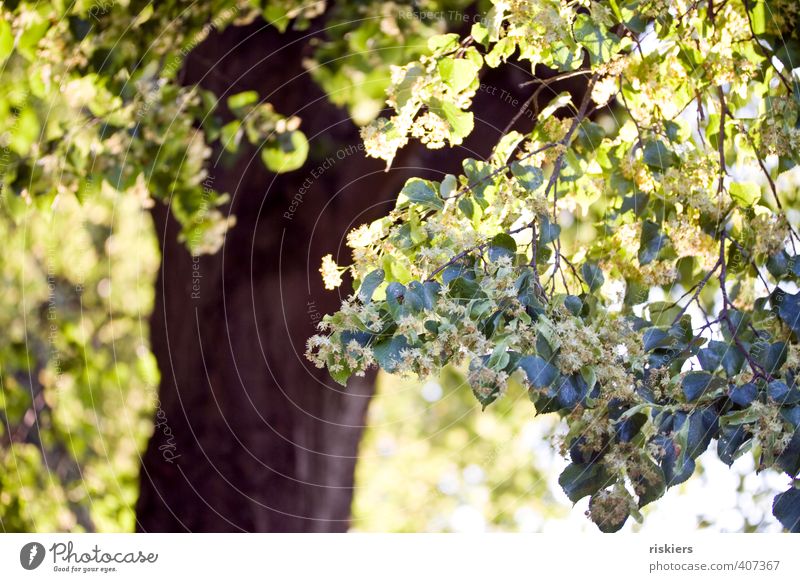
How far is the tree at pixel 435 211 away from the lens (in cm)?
71

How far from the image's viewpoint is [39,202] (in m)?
1.18

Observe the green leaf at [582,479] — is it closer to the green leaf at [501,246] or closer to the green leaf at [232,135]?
the green leaf at [501,246]

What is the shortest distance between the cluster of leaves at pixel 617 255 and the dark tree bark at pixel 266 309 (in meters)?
0.23

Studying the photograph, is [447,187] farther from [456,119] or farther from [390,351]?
[390,351]


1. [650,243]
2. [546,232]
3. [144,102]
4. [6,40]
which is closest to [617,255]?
[650,243]

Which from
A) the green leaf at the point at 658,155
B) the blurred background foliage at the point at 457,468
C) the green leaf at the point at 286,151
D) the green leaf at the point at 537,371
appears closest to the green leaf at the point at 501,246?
the green leaf at the point at 537,371

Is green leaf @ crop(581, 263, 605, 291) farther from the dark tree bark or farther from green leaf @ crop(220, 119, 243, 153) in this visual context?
green leaf @ crop(220, 119, 243, 153)

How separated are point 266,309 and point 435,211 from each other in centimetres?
39

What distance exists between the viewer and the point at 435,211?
32.7 inches

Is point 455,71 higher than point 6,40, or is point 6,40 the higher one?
point 6,40

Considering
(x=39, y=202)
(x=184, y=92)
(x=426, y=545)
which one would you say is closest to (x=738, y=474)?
(x=426, y=545)

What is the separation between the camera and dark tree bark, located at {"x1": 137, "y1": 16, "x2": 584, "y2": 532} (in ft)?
3.65

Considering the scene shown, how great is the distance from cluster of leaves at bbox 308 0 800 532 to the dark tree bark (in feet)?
0.75

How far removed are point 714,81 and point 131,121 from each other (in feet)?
2.51
